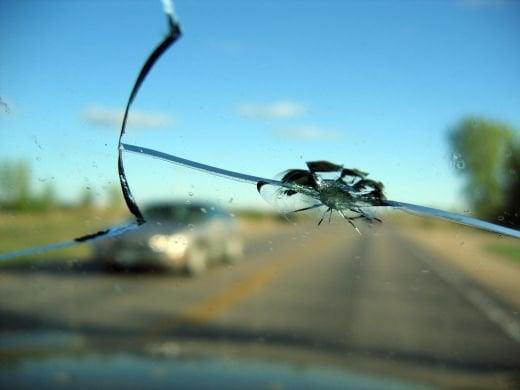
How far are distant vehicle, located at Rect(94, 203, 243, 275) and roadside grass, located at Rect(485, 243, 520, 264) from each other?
1243mm

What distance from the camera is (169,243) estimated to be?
372cm

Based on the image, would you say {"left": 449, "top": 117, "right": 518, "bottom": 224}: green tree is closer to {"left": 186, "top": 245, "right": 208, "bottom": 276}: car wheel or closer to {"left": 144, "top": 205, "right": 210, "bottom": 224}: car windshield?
{"left": 144, "top": 205, "right": 210, "bottom": 224}: car windshield

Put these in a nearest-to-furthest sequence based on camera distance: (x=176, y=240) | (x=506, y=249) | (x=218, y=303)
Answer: (x=506, y=249) < (x=176, y=240) < (x=218, y=303)

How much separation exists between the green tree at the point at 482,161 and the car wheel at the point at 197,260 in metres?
1.90

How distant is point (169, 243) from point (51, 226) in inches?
24.8

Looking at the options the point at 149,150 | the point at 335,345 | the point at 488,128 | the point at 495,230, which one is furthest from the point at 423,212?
the point at 335,345

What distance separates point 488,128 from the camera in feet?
10.6

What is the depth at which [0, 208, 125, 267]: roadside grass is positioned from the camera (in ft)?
11.5

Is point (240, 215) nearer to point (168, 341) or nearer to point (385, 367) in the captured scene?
point (385, 367)

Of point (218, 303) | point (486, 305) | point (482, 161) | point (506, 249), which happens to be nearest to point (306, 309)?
point (218, 303)

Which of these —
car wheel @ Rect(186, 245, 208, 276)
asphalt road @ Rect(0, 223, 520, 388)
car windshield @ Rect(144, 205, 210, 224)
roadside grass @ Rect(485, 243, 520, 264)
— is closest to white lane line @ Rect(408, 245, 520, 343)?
asphalt road @ Rect(0, 223, 520, 388)

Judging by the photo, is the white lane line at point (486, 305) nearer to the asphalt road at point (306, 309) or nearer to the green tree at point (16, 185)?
the asphalt road at point (306, 309)

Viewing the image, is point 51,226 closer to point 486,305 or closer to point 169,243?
point 169,243

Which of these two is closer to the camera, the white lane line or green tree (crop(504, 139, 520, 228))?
green tree (crop(504, 139, 520, 228))
